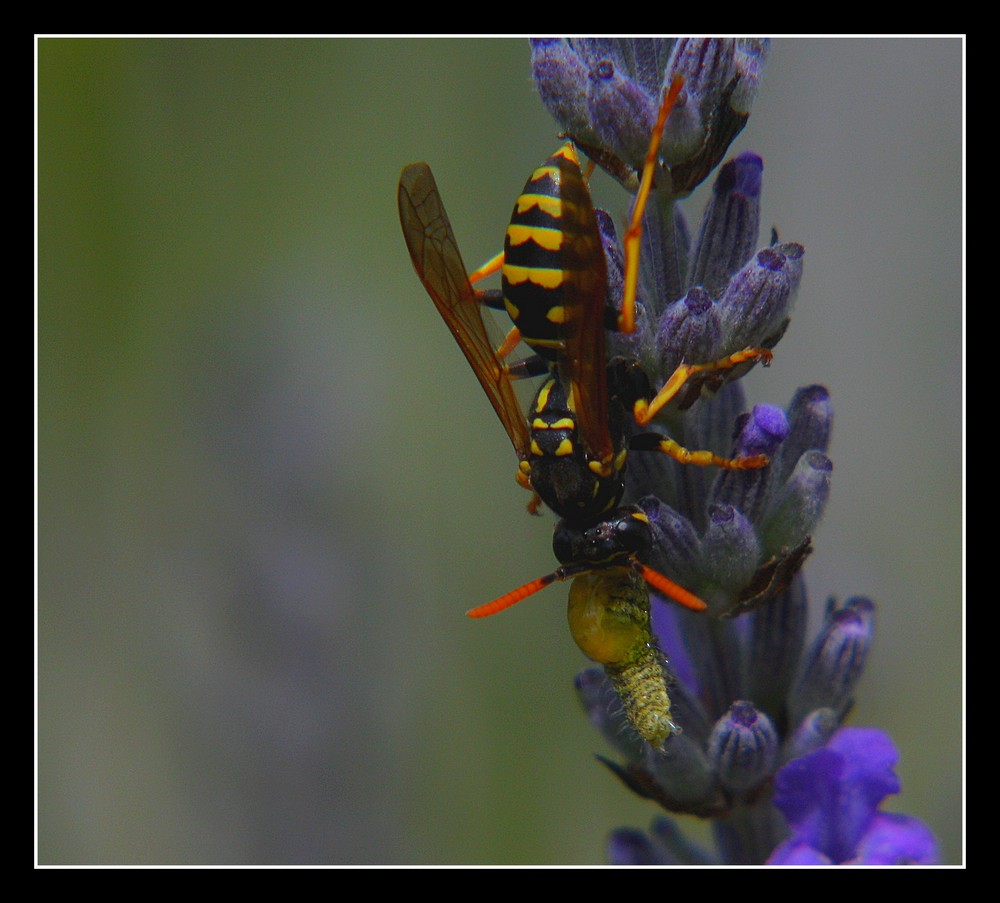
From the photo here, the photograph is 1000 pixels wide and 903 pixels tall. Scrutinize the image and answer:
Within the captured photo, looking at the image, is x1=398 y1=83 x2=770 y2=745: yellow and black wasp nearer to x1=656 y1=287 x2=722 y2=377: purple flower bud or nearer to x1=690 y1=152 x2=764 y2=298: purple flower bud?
x1=656 y1=287 x2=722 y2=377: purple flower bud

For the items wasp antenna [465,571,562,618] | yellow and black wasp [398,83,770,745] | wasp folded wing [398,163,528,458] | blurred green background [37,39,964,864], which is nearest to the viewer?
yellow and black wasp [398,83,770,745]

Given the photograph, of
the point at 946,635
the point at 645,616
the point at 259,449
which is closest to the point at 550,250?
the point at 645,616

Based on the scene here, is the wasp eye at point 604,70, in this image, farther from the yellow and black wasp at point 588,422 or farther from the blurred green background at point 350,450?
the blurred green background at point 350,450

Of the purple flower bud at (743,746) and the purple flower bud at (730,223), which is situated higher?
the purple flower bud at (730,223)

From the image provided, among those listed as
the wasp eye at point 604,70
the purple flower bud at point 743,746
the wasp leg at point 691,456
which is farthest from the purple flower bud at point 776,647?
the wasp eye at point 604,70

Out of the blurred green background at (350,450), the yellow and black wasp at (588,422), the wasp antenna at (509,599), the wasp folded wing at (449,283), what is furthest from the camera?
the blurred green background at (350,450)

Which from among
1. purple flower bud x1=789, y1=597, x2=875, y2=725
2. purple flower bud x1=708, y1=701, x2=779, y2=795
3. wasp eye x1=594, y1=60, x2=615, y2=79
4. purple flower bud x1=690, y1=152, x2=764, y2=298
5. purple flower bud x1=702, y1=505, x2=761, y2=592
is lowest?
purple flower bud x1=708, y1=701, x2=779, y2=795

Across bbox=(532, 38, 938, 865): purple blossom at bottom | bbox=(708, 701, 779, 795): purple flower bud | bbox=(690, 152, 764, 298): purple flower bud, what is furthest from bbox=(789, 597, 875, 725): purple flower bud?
bbox=(690, 152, 764, 298): purple flower bud
